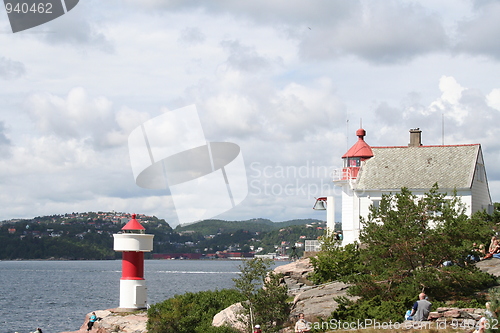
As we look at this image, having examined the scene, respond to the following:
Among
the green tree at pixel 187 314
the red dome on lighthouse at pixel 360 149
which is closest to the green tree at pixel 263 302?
the green tree at pixel 187 314

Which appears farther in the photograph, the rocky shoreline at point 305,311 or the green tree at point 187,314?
the green tree at point 187,314

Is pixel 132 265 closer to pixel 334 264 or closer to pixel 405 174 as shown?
pixel 334 264

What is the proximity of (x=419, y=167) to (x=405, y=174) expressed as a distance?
118 cm

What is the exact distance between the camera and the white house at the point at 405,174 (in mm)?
38500

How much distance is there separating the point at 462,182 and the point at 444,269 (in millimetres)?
15037

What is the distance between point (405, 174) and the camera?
39719 mm

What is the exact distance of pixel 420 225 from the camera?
2631cm

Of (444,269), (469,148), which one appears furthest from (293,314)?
(469,148)

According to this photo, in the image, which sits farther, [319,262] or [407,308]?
[319,262]

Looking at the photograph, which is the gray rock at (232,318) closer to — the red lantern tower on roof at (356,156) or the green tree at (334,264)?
the green tree at (334,264)

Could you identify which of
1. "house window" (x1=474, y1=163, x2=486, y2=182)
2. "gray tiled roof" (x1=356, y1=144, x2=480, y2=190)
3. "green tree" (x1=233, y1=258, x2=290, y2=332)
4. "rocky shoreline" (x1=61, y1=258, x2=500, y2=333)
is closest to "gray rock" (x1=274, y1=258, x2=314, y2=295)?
"rocky shoreline" (x1=61, y1=258, x2=500, y2=333)

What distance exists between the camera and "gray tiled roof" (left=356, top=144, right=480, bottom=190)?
127 feet

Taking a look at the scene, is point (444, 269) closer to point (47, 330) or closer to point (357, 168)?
point (357, 168)

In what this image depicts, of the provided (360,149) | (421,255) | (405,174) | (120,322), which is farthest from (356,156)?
(120,322)
